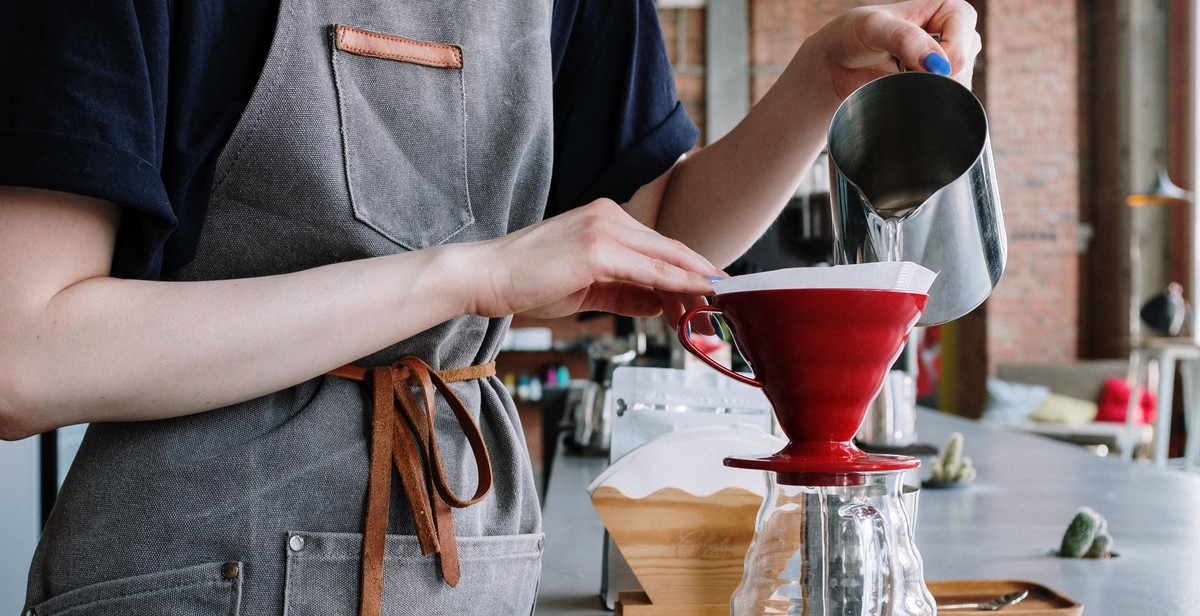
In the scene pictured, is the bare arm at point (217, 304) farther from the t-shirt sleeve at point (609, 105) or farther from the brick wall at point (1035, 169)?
the brick wall at point (1035, 169)

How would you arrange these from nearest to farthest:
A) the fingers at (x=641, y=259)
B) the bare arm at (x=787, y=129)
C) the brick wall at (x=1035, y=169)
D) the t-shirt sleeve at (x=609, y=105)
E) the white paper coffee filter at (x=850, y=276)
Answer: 1. the white paper coffee filter at (x=850, y=276)
2. the fingers at (x=641, y=259)
3. the bare arm at (x=787, y=129)
4. the t-shirt sleeve at (x=609, y=105)
5. the brick wall at (x=1035, y=169)

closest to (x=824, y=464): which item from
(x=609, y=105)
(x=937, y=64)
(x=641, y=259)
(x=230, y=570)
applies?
(x=641, y=259)

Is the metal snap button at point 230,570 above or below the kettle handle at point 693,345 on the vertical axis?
below

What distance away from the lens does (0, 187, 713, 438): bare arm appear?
62cm

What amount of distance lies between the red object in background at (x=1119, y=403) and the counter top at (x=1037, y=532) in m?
4.86

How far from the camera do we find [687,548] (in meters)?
0.82

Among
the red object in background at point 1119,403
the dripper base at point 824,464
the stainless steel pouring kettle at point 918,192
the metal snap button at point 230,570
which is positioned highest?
the stainless steel pouring kettle at point 918,192

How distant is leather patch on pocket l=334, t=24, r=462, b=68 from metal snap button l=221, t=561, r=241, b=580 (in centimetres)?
40

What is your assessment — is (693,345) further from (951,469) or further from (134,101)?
(951,469)

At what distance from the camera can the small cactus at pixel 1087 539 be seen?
3.98 feet

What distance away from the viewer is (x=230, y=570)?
2.36 feet

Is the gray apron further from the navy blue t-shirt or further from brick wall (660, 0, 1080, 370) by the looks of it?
brick wall (660, 0, 1080, 370)

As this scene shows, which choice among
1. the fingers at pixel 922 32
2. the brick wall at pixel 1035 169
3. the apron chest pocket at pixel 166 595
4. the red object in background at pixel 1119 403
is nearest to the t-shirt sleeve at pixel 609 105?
the fingers at pixel 922 32

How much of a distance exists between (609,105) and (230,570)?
59 centimetres
